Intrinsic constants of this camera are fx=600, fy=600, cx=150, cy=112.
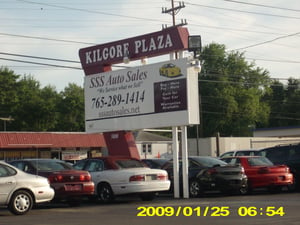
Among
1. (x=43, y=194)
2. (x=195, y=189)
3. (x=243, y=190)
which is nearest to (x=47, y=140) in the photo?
(x=195, y=189)

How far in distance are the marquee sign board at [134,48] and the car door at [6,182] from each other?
29.2ft

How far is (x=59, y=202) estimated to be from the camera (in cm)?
1906

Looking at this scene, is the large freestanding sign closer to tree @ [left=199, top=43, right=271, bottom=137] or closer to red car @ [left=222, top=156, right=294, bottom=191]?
red car @ [left=222, top=156, right=294, bottom=191]

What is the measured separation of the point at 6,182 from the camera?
14.5 metres

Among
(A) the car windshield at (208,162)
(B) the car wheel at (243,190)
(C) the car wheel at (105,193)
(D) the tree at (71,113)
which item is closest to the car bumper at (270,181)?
(B) the car wheel at (243,190)

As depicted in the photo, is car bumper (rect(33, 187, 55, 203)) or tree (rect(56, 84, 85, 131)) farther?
tree (rect(56, 84, 85, 131))

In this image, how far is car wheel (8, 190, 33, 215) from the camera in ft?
48.0

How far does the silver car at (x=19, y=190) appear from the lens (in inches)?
571

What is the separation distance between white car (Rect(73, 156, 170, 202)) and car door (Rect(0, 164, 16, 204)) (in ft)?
13.8

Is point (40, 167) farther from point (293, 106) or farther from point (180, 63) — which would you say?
point (293, 106)

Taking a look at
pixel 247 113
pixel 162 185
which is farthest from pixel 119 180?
pixel 247 113

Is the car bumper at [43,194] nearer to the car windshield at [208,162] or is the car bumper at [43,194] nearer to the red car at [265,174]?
the car windshield at [208,162]

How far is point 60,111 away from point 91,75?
203 ft
